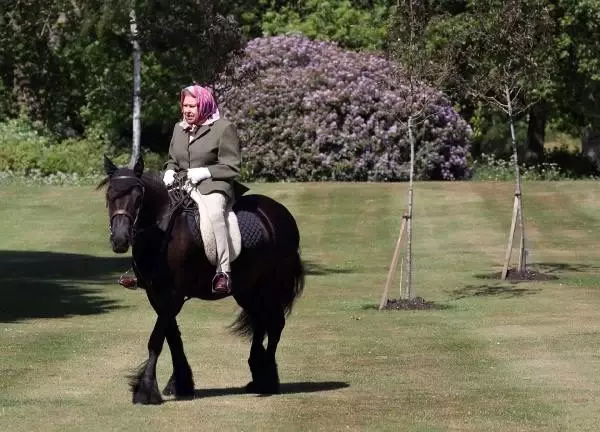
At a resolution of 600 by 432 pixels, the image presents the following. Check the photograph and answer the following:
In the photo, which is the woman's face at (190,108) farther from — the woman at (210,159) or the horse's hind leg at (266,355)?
the horse's hind leg at (266,355)

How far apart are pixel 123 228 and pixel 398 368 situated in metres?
4.69

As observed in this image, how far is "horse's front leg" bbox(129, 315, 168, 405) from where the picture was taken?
13273mm

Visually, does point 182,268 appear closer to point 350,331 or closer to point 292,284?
point 292,284

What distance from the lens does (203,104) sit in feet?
45.0

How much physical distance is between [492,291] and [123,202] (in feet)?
46.7

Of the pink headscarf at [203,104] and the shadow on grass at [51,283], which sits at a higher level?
the pink headscarf at [203,104]

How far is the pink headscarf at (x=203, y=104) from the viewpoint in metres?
13.7

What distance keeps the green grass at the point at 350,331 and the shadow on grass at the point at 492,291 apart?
9 centimetres

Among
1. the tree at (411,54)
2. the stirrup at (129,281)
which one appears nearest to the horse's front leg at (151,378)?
the stirrup at (129,281)

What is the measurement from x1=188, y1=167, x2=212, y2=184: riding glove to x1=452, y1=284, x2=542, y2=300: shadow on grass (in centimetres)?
1212

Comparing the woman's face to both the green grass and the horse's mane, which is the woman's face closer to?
the horse's mane

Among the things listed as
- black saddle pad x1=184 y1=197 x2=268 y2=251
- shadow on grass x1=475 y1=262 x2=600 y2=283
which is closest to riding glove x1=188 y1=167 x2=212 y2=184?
black saddle pad x1=184 y1=197 x2=268 y2=251

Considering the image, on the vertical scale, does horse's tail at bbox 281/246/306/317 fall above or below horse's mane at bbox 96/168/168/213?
below

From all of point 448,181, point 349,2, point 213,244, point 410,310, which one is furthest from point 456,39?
point 349,2
